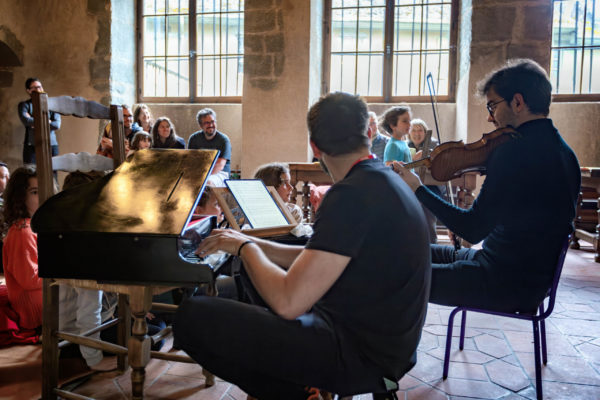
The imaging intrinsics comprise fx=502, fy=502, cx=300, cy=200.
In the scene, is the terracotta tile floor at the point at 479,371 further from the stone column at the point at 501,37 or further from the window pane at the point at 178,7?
the window pane at the point at 178,7

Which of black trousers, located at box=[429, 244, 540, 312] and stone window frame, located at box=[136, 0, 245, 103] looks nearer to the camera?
black trousers, located at box=[429, 244, 540, 312]

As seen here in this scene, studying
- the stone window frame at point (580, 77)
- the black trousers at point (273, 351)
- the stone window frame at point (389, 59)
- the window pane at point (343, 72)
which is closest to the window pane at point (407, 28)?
the stone window frame at point (389, 59)

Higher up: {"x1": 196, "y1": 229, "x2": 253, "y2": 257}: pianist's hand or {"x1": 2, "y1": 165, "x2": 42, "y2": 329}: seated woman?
{"x1": 196, "y1": 229, "x2": 253, "y2": 257}: pianist's hand

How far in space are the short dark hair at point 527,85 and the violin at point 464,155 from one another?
0.43ft

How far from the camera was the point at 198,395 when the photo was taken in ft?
6.94

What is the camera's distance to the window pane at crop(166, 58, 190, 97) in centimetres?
750

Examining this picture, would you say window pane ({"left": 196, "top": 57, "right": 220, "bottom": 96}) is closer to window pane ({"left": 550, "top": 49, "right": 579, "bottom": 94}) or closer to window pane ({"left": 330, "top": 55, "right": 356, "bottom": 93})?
window pane ({"left": 330, "top": 55, "right": 356, "bottom": 93})

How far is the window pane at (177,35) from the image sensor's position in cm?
744

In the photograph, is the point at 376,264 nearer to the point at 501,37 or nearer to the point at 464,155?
the point at 464,155

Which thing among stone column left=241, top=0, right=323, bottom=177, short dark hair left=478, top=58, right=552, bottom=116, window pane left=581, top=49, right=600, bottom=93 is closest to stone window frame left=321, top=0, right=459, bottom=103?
stone column left=241, top=0, right=323, bottom=177

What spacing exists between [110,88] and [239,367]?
6325 millimetres

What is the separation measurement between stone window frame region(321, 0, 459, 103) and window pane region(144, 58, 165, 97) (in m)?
2.46

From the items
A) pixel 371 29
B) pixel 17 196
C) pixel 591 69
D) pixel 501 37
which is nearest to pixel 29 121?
pixel 17 196

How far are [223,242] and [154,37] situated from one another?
22.5 feet
